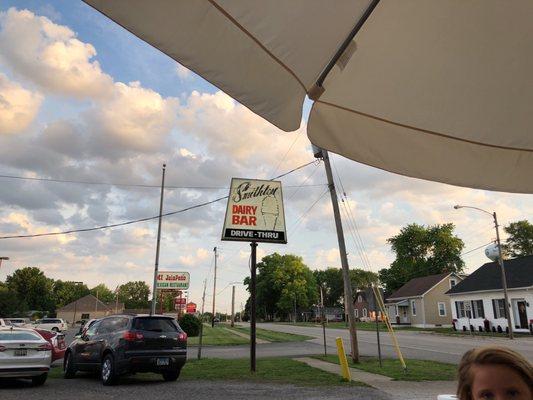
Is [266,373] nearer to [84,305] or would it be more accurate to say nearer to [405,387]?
[405,387]

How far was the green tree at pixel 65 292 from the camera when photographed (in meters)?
153

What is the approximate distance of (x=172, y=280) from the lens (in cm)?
2648

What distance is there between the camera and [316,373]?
15.0 meters

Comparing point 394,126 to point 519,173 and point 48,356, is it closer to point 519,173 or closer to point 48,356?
point 519,173

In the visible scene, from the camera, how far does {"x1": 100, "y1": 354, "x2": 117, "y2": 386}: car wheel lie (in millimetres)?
12859

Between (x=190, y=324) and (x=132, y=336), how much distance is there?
2791 cm

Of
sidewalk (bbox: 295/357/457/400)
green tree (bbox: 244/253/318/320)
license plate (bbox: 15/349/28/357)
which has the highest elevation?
green tree (bbox: 244/253/318/320)

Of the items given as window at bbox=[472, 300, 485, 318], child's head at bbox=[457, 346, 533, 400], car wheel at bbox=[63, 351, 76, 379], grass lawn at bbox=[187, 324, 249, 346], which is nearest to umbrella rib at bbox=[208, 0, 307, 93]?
child's head at bbox=[457, 346, 533, 400]

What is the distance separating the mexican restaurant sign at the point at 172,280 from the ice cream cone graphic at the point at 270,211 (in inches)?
373

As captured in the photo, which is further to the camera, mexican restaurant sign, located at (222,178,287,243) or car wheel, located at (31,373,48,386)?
mexican restaurant sign, located at (222,178,287,243)

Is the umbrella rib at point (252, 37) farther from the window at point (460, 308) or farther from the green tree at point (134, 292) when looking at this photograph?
the green tree at point (134, 292)

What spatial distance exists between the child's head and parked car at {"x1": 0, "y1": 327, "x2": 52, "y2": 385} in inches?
529

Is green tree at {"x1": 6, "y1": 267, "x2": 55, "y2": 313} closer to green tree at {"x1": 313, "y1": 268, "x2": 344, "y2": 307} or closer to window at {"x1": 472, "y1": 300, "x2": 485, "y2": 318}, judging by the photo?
green tree at {"x1": 313, "y1": 268, "x2": 344, "y2": 307}

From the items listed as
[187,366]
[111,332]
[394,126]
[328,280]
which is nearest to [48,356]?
[111,332]
